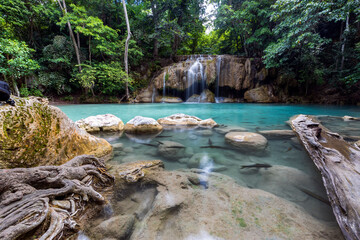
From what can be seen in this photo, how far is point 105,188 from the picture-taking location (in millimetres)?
1730

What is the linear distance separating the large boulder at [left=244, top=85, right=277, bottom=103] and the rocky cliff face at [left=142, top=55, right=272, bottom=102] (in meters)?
0.58

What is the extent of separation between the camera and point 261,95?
14.1 meters

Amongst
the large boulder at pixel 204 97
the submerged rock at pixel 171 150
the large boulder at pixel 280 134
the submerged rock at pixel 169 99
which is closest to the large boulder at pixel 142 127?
the submerged rock at pixel 171 150

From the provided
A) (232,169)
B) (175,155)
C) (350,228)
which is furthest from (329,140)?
(175,155)

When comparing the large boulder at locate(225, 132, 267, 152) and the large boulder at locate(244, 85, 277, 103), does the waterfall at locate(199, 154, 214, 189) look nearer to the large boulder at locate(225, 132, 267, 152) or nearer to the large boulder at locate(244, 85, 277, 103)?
the large boulder at locate(225, 132, 267, 152)

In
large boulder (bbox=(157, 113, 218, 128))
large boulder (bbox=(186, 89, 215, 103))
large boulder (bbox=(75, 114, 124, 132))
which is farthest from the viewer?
large boulder (bbox=(186, 89, 215, 103))

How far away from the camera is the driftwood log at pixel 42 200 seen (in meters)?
0.96

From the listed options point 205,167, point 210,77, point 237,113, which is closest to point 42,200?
point 205,167

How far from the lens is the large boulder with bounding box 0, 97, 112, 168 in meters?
1.45

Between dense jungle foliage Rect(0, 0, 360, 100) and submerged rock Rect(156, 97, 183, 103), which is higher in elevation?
dense jungle foliage Rect(0, 0, 360, 100)

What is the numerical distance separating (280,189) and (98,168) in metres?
2.34

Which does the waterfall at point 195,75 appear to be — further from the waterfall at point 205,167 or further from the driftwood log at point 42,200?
the driftwood log at point 42,200

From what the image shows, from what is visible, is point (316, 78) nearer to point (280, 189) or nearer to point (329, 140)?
point (329, 140)

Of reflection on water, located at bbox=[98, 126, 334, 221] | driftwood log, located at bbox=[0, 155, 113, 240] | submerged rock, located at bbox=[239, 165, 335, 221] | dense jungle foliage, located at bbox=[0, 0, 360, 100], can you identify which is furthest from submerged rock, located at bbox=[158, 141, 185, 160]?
dense jungle foliage, located at bbox=[0, 0, 360, 100]
